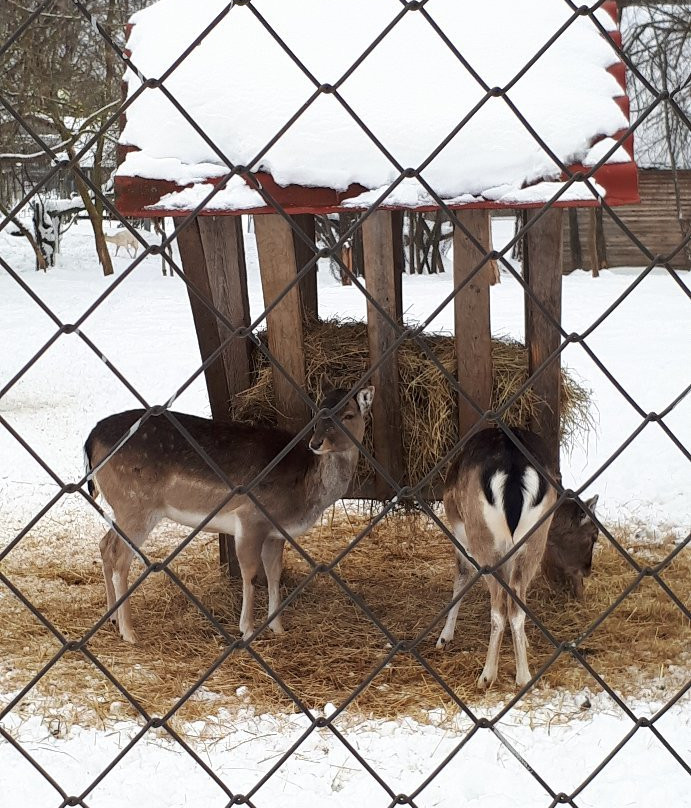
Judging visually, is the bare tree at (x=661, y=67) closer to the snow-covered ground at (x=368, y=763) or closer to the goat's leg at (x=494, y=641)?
the goat's leg at (x=494, y=641)

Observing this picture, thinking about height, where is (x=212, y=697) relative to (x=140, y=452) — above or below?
below

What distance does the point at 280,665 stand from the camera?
4688 millimetres

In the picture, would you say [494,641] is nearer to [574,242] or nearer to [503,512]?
[503,512]

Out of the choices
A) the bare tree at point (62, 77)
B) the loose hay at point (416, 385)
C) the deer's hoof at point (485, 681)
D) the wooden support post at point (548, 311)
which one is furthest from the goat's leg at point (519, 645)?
the bare tree at point (62, 77)

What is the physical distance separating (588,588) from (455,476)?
1.28 m

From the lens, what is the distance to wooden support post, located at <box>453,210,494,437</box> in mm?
4535

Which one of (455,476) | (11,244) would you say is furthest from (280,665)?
(11,244)

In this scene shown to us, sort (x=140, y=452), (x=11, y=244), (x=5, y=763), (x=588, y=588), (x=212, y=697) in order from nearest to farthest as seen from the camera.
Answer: (x=5, y=763), (x=212, y=697), (x=140, y=452), (x=588, y=588), (x=11, y=244)

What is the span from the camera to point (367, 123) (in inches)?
153

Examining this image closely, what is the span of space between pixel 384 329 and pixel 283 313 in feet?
1.68

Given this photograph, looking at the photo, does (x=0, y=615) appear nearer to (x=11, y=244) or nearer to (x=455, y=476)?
(x=455, y=476)

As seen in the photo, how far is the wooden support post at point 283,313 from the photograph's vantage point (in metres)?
4.66

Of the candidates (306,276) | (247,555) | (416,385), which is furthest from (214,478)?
(306,276)

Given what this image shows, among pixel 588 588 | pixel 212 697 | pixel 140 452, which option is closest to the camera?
pixel 212 697
